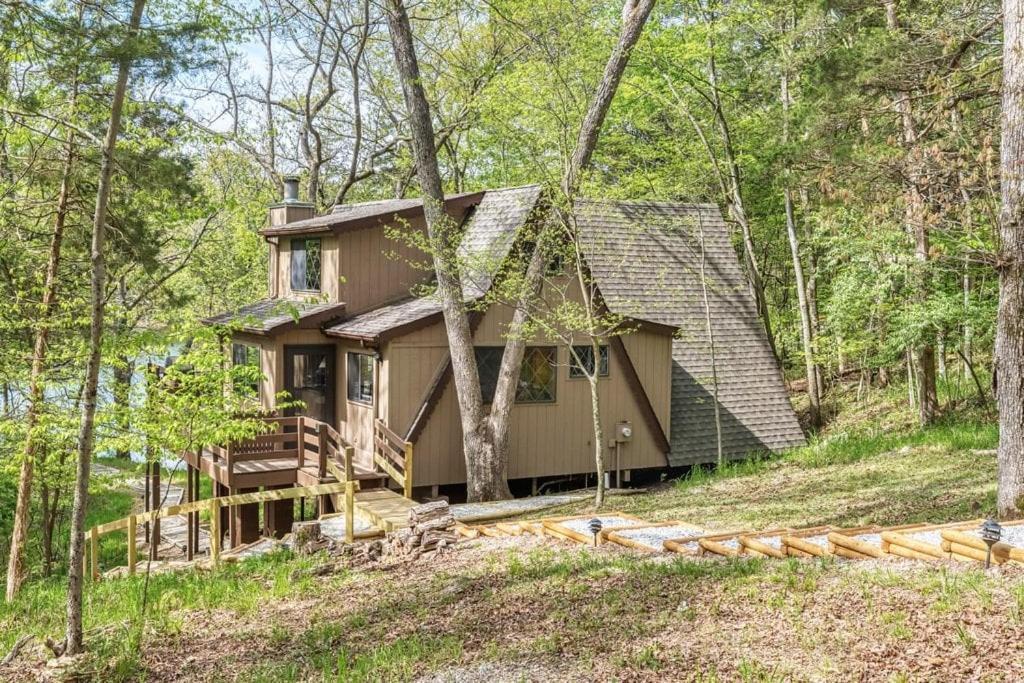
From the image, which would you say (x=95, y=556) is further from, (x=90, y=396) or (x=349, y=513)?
(x=90, y=396)

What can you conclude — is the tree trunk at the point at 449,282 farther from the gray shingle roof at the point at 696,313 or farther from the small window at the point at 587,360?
the gray shingle roof at the point at 696,313

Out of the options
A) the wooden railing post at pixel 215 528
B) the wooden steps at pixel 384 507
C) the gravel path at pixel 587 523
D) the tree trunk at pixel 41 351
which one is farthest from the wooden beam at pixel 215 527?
the gravel path at pixel 587 523

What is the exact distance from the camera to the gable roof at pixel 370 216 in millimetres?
16812

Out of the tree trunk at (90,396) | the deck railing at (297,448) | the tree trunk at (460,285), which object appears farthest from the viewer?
the deck railing at (297,448)

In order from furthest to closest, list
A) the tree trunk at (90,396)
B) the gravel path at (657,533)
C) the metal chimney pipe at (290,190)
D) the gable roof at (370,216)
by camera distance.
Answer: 1. the metal chimney pipe at (290,190)
2. the gable roof at (370,216)
3. the gravel path at (657,533)
4. the tree trunk at (90,396)

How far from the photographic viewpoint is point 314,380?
17.7 meters

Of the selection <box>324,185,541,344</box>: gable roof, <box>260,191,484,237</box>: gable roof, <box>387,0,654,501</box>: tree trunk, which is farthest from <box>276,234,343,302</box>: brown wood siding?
<box>387,0,654,501</box>: tree trunk

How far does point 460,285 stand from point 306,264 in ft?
14.3

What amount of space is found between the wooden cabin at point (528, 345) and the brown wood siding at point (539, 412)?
26mm

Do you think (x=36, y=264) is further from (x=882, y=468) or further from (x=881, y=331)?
(x=881, y=331)

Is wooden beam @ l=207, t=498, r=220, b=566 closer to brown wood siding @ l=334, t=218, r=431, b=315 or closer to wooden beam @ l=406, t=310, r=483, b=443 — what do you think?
wooden beam @ l=406, t=310, r=483, b=443

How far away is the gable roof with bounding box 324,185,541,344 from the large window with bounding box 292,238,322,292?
1.63 meters

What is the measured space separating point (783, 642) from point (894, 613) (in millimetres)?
795

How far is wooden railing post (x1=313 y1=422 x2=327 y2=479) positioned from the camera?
14844 mm
